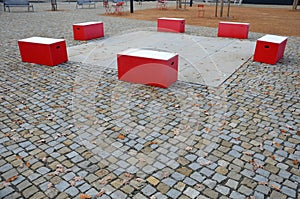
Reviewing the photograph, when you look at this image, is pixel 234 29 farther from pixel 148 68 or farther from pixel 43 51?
pixel 43 51

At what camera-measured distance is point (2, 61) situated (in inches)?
309

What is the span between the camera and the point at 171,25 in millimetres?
12914

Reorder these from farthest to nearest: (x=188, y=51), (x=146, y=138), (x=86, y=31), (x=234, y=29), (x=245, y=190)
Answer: (x=234, y=29) → (x=86, y=31) → (x=188, y=51) → (x=146, y=138) → (x=245, y=190)

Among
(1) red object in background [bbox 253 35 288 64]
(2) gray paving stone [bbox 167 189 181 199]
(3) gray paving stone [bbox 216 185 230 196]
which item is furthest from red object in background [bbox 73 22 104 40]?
(3) gray paving stone [bbox 216 185 230 196]

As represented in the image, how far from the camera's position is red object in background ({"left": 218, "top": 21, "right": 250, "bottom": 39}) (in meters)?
11.3

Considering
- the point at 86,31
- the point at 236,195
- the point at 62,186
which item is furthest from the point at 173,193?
the point at 86,31

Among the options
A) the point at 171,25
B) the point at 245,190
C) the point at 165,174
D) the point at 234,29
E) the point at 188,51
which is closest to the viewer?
the point at 245,190

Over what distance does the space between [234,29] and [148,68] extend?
7.09 metres

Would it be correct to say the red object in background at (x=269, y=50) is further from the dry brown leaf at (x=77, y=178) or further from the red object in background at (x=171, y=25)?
the dry brown leaf at (x=77, y=178)

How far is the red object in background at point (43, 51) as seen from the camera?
7242 millimetres

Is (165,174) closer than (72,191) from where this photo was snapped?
No


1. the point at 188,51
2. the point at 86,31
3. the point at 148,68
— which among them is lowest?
the point at 188,51

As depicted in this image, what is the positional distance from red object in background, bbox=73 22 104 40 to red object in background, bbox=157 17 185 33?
3.32m

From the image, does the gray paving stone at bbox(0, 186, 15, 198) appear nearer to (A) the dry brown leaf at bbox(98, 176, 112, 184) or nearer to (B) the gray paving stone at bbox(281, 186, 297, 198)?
(A) the dry brown leaf at bbox(98, 176, 112, 184)
